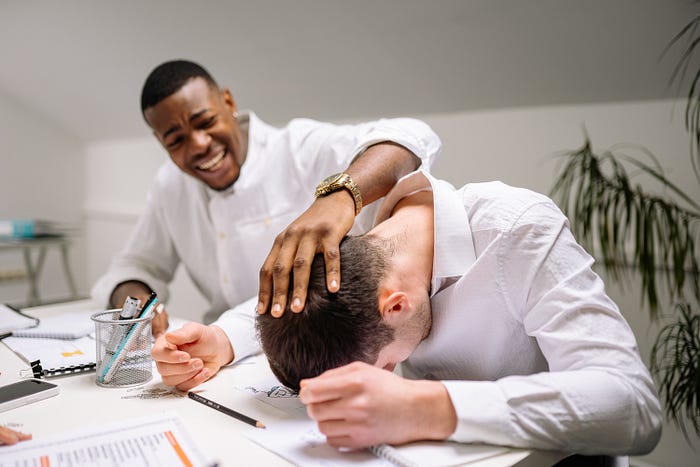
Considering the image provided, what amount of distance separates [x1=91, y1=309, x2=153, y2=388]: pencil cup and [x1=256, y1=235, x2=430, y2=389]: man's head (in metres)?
0.31

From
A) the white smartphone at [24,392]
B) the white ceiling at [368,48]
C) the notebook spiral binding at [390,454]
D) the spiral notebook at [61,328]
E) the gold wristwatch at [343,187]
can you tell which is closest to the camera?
the notebook spiral binding at [390,454]

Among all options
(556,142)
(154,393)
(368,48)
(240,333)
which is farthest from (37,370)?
(556,142)

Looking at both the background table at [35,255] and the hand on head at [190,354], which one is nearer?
the hand on head at [190,354]

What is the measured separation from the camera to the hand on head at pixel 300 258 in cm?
89

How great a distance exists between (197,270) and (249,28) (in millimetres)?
1210

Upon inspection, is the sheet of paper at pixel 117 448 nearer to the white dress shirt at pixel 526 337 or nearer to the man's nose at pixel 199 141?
the white dress shirt at pixel 526 337

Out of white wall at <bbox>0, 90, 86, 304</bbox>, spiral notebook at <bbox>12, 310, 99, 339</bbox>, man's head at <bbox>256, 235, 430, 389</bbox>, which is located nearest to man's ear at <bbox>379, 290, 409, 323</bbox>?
man's head at <bbox>256, 235, 430, 389</bbox>

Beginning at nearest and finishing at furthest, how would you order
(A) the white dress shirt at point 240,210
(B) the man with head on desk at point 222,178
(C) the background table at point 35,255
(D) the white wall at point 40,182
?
(B) the man with head on desk at point 222,178 < (A) the white dress shirt at point 240,210 < (C) the background table at point 35,255 < (D) the white wall at point 40,182

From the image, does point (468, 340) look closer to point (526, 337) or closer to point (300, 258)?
point (526, 337)

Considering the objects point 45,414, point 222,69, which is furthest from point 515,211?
point 222,69

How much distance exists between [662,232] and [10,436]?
1804mm

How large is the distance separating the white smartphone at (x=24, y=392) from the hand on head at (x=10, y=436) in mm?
130

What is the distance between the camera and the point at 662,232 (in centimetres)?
184

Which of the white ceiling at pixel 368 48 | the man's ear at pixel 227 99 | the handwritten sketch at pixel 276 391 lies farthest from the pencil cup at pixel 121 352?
the white ceiling at pixel 368 48
